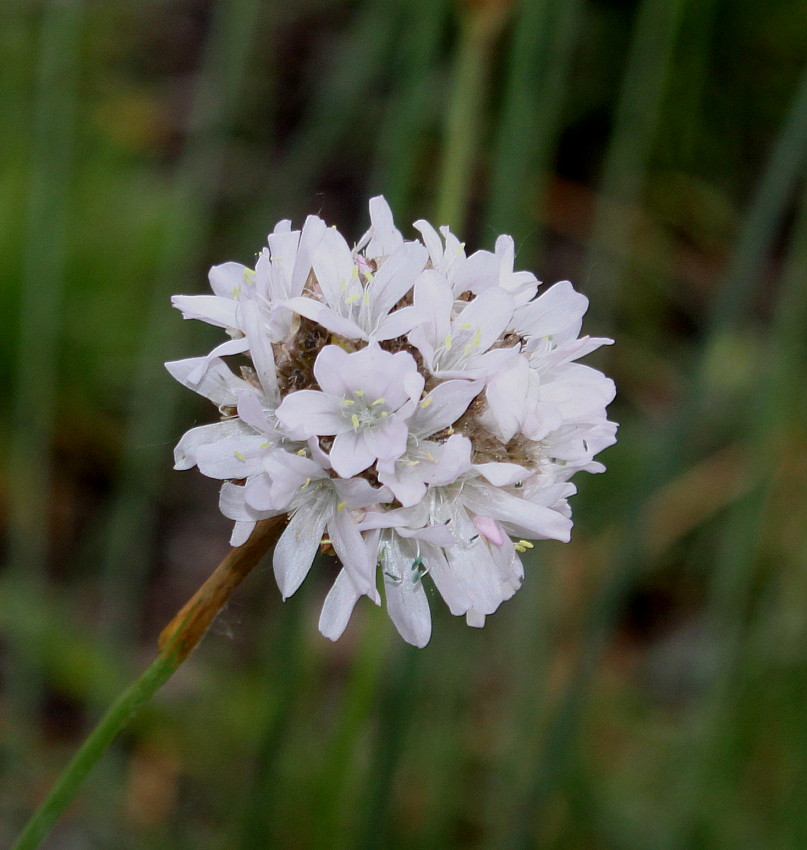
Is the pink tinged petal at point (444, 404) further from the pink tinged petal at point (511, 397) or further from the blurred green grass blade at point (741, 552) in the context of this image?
the blurred green grass blade at point (741, 552)

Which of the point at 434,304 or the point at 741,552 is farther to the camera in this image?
the point at 741,552

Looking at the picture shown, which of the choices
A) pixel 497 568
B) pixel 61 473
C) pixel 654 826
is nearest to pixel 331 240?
pixel 497 568

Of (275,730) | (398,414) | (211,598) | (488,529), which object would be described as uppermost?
(398,414)

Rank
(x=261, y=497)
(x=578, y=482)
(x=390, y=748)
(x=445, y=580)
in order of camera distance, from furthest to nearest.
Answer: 1. (x=578, y=482)
2. (x=390, y=748)
3. (x=445, y=580)
4. (x=261, y=497)

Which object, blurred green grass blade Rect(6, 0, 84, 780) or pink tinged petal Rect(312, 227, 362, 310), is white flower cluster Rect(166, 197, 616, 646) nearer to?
pink tinged petal Rect(312, 227, 362, 310)

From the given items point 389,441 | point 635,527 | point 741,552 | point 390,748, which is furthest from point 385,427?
point 741,552

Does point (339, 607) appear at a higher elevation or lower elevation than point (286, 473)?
lower

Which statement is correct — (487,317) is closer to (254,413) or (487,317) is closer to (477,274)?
(477,274)
